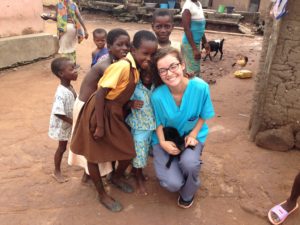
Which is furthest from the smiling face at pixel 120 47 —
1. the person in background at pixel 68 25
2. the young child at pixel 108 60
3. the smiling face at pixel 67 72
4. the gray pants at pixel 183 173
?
the person in background at pixel 68 25

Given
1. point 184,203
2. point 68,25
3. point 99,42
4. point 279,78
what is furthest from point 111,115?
point 68,25

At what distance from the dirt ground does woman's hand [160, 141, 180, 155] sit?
0.44 m

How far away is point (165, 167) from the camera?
2.51 metres

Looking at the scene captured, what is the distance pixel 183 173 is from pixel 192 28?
2.33 meters

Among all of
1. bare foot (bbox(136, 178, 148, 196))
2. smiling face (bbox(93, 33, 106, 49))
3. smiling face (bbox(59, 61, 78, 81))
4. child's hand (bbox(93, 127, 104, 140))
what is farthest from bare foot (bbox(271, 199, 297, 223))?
smiling face (bbox(93, 33, 106, 49))

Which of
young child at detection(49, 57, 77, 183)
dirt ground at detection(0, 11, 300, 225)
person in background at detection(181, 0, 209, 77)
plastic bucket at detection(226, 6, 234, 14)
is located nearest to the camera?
dirt ground at detection(0, 11, 300, 225)

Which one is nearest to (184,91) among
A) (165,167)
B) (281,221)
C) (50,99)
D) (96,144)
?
(165,167)

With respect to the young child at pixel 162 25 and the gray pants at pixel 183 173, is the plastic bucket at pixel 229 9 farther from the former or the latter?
the gray pants at pixel 183 173

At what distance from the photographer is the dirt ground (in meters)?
2.44

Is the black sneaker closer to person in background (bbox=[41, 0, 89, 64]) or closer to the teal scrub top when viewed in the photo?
the teal scrub top

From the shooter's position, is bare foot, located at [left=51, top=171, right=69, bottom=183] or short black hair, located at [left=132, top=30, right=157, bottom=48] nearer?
short black hair, located at [left=132, top=30, right=157, bottom=48]

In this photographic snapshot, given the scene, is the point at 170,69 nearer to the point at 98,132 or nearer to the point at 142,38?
the point at 142,38

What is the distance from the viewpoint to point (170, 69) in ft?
7.63

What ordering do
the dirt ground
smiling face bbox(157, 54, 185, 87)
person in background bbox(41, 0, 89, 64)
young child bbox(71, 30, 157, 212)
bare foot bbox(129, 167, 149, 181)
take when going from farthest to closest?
1. person in background bbox(41, 0, 89, 64)
2. bare foot bbox(129, 167, 149, 181)
3. the dirt ground
4. smiling face bbox(157, 54, 185, 87)
5. young child bbox(71, 30, 157, 212)
